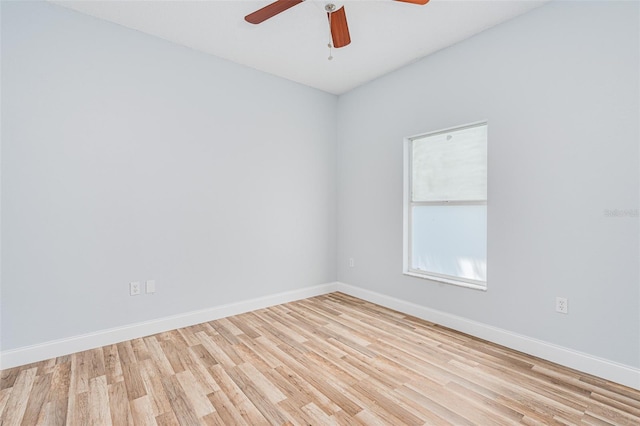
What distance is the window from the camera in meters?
2.86

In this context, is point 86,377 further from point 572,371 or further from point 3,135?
point 572,371

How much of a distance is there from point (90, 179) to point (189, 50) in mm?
1593

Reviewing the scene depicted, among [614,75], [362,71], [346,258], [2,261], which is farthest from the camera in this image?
[346,258]

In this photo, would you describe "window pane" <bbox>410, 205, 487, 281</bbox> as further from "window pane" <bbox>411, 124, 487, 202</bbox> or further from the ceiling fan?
the ceiling fan

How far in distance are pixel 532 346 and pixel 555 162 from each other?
147 centimetres

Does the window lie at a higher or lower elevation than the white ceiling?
lower

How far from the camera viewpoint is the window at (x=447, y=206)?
9.39 feet

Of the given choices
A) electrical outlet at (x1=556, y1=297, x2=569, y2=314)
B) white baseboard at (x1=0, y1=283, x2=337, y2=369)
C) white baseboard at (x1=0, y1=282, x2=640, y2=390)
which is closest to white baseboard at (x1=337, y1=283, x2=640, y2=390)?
white baseboard at (x1=0, y1=282, x2=640, y2=390)

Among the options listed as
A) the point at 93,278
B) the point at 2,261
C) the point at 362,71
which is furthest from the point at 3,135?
the point at 362,71

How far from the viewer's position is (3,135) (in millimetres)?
2234

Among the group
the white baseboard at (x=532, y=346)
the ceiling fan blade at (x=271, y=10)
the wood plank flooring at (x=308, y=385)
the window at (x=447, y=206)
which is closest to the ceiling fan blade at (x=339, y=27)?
the ceiling fan blade at (x=271, y=10)

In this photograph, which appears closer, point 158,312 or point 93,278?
point 93,278

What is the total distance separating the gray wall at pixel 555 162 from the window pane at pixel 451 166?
14 centimetres

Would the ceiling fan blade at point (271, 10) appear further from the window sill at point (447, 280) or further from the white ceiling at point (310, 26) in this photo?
the window sill at point (447, 280)
